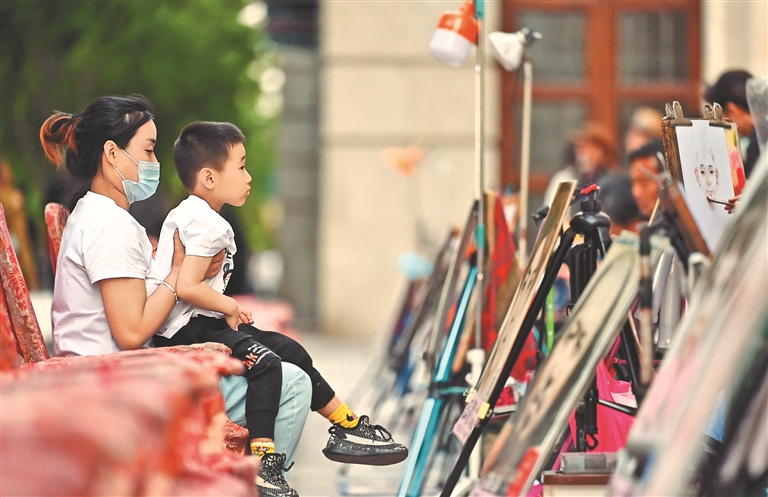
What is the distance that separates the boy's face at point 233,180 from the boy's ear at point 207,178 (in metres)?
0.01

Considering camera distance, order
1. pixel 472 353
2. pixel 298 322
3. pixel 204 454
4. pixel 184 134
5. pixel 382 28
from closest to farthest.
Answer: pixel 204 454 → pixel 184 134 → pixel 472 353 → pixel 382 28 → pixel 298 322

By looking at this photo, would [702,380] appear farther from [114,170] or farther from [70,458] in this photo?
[114,170]

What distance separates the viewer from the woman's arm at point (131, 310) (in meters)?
3.00

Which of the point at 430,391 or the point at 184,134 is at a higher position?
the point at 184,134

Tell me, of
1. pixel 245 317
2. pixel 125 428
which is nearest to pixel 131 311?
pixel 245 317

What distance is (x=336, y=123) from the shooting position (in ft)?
35.1

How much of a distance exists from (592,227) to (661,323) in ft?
1.19

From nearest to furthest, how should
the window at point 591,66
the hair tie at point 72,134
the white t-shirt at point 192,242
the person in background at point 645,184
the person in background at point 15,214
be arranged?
1. the white t-shirt at point 192,242
2. the hair tie at point 72,134
3. the person in background at point 645,184
4. the person in background at point 15,214
5. the window at point 591,66

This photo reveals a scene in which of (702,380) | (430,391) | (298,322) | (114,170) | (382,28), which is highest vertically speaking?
(382,28)

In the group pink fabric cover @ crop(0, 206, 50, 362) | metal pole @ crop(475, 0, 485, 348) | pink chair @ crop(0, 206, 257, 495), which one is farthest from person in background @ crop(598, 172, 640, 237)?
pink chair @ crop(0, 206, 257, 495)

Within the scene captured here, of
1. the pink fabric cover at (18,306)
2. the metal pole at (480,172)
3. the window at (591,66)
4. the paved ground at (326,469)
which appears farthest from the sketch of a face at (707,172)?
the window at (591,66)

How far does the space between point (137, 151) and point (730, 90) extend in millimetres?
2409

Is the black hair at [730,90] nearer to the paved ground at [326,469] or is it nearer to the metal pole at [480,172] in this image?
the metal pole at [480,172]

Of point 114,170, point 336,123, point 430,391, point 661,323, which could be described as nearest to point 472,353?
point 430,391
